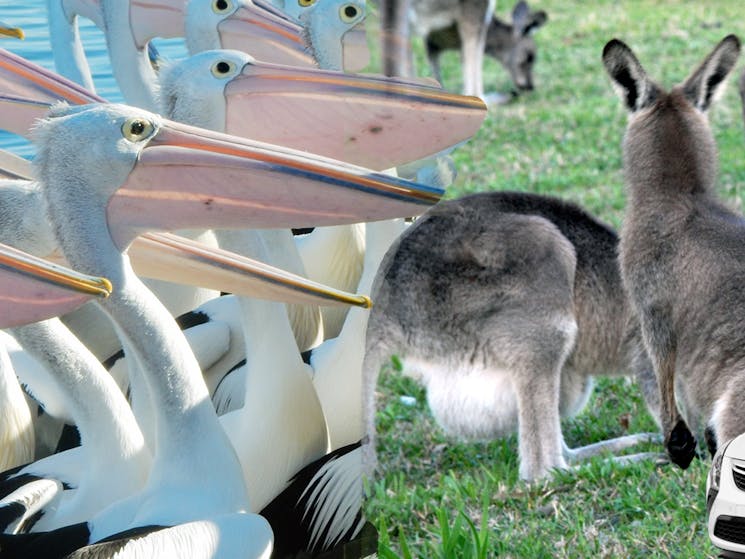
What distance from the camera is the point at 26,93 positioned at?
1.73m

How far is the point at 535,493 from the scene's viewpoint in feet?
12.3

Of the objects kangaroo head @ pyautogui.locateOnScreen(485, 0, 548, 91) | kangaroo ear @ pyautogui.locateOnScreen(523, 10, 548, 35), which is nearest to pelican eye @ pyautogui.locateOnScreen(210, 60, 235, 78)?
kangaroo head @ pyautogui.locateOnScreen(485, 0, 548, 91)

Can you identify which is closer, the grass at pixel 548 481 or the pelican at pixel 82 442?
the pelican at pixel 82 442

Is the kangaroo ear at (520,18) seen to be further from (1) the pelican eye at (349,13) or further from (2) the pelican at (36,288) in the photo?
(2) the pelican at (36,288)

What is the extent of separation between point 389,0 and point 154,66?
38 centimetres

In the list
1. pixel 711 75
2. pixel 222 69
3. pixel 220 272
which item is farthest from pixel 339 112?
pixel 711 75

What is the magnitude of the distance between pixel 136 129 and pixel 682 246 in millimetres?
2421

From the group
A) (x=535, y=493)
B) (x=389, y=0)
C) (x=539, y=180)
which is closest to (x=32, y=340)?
(x=389, y=0)

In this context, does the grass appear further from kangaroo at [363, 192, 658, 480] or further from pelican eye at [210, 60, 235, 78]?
pelican eye at [210, 60, 235, 78]

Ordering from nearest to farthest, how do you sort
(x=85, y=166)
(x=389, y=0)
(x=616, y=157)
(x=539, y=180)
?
(x=85, y=166), (x=389, y=0), (x=539, y=180), (x=616, y=157)

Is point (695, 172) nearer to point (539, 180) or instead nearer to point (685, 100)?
point (685, 100)

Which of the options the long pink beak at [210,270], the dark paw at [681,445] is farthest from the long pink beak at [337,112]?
the dark paw at [681,445]

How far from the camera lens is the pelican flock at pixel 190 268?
1.66 m

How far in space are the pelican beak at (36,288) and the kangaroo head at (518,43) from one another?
9920 mm
